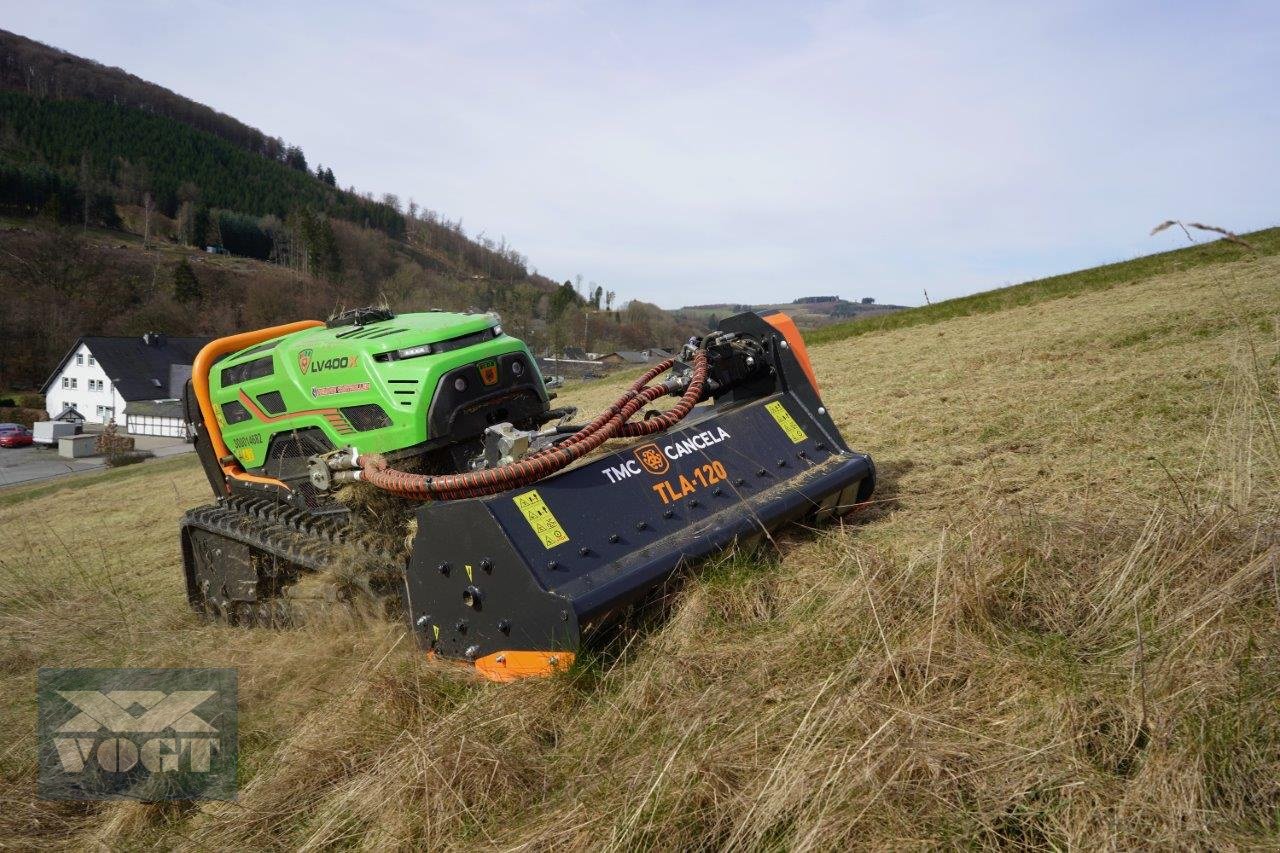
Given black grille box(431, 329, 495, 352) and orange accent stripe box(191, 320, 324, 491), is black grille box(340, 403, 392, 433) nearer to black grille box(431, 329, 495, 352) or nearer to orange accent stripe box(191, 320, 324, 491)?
black grille box(431, 329, 495, 352)

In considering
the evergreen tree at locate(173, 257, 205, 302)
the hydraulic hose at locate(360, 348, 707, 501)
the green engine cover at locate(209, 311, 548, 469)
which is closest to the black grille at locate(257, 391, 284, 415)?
the green engine cover at locate(209, 311, 548, 469)

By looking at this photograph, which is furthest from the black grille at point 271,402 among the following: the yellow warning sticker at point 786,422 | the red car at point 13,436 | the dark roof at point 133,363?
the dark roof at point 133,363

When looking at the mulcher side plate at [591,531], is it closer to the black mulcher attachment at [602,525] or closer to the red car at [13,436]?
the black mulcher attachment at [602,525]

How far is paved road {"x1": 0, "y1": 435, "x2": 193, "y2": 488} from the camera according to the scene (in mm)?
27719

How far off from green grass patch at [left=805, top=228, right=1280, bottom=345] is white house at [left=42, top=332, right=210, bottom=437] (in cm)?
4109

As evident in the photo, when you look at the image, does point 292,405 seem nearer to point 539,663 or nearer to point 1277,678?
point 539,663

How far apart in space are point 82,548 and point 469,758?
9045 mm

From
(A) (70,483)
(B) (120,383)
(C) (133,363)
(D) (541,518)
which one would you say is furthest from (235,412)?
(C) (133,363)

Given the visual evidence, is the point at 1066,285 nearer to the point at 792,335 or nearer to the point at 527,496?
the point at 792,335

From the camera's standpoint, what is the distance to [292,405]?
4617mm

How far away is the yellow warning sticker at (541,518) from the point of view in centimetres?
307

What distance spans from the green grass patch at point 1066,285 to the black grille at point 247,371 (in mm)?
12305

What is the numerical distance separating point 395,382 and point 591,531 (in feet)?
4.76

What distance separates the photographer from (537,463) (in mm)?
3252
